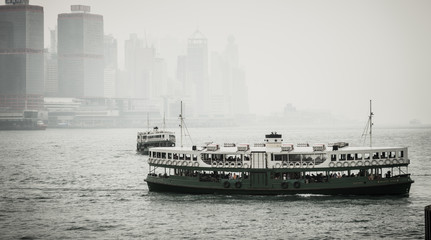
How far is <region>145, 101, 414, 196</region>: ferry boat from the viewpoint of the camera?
204 feet

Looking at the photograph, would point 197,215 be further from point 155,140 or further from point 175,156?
point 155,140

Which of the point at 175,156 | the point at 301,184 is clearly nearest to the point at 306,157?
the point at 301,184

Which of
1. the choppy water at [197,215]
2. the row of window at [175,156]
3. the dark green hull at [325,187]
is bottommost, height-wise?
the choppy water at [197,215]

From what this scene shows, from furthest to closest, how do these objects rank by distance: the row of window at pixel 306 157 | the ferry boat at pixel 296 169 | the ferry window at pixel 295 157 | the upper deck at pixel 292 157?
the ferry window at pixel 295 157 → the row of window at pixel 306 157 → the ferry boat at pixel 296 169 → the upper deck at pixel 292 157

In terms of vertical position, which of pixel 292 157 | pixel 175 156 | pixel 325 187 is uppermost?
pixel 292 157

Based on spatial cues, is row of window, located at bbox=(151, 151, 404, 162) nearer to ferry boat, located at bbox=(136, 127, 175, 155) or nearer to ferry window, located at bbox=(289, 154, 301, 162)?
ferry window, located at bbox=(289, 154, 301, 162)

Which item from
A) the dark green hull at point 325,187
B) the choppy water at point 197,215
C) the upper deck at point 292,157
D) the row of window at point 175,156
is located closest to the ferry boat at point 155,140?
the choppy water at point 197,215

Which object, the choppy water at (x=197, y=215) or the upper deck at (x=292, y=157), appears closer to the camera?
the choppy water at (x=197, y=215)

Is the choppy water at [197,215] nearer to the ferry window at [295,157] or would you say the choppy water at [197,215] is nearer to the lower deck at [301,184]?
the lower deck at [301,184]

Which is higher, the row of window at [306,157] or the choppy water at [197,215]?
the row of window at [306,157]

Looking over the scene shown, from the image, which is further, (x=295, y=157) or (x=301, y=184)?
(x=295, y=157)

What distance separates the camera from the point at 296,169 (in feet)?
205

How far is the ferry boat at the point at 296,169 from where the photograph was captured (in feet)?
204

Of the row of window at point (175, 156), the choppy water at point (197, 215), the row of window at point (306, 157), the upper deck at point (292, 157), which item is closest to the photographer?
the choppy water at point (197, 215)
